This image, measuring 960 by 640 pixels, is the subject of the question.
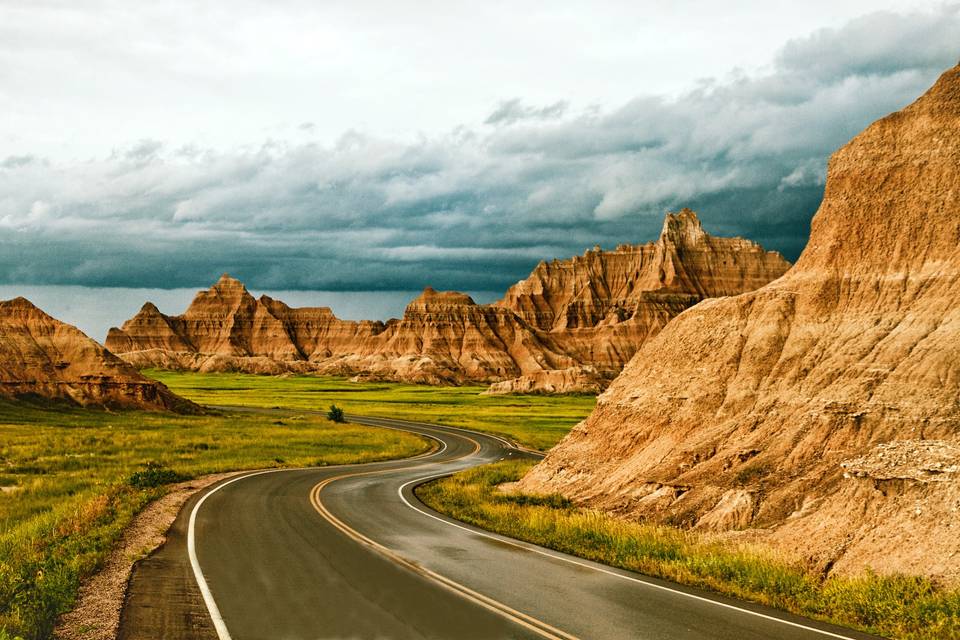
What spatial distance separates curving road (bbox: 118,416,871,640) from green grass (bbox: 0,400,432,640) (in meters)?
1.49

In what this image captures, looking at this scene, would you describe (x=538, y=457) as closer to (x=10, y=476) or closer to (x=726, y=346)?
(x=726, y=346)

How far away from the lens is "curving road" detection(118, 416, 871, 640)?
36.4 ft

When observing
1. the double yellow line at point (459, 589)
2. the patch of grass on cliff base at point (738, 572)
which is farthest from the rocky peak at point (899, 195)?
the double yellow line at point (459, 589)

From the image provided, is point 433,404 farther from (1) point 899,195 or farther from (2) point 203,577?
(2) point 203,577

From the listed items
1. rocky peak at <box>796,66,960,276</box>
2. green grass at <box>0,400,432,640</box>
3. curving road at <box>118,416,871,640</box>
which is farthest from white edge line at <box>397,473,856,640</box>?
rocky peak at <box>796,66,960,276</box>

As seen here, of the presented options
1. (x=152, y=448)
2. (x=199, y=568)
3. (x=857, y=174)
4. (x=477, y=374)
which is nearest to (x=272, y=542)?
(x=199, y=568)

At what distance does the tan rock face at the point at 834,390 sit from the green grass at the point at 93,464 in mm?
14931

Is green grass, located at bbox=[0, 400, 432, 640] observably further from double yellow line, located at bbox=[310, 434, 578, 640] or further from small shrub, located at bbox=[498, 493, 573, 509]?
small shrub, located at bbox=[498, 493, 573, 509]

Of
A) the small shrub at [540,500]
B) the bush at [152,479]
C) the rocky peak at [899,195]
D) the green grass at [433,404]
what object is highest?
the rocky peak at [899,195]

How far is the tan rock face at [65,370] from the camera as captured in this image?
7894 centimetres

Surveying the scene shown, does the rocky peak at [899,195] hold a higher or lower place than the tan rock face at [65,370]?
higher

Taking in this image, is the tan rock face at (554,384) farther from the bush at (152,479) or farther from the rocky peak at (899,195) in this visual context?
the rocky peak at (899,195)

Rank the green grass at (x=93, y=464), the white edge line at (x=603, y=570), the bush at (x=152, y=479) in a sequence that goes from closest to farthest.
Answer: the white edge line at (x=603, y=570), the green grass at (x=93, y=464), the bush at (x=152, y=479)

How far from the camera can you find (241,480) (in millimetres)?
33125
